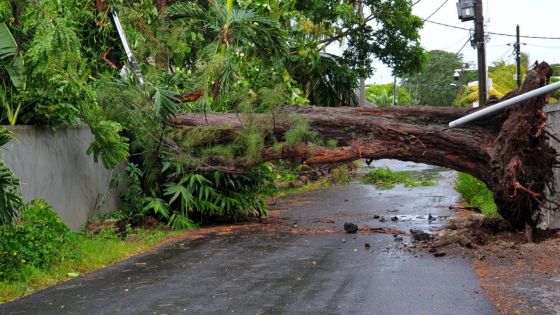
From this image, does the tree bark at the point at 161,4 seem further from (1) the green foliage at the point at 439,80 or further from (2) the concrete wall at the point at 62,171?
(1) the green foliage at the point at 439,80

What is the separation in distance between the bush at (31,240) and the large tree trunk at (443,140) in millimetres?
3703

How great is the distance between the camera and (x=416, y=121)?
1159cm

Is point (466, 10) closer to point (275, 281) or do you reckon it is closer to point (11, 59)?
point (11, 59)

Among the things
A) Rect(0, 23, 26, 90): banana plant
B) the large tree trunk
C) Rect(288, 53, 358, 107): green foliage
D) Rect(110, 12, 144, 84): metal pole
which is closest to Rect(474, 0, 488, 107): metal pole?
Rect(288, 53, 358, 107): green foliage

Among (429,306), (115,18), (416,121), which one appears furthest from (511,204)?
(115,18)

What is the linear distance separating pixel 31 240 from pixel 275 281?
3.17 meters

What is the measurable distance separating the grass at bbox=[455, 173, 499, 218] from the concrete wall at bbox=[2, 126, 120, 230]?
763 centimetres

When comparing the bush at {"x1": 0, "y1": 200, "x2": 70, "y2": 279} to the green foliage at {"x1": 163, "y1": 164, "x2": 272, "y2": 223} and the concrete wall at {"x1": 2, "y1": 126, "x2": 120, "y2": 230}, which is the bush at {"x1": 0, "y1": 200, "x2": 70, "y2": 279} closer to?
the concrete wall at {"x1": 2, "y1": 126, "x2": 120, "y2": 230}

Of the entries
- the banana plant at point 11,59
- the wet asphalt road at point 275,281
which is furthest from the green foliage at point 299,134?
the banana plant at point 11,59

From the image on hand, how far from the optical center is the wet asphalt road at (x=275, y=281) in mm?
6602

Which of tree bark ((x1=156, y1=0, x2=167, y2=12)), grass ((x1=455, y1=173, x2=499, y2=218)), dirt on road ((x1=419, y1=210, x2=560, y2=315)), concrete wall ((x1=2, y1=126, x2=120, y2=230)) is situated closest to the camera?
dirt on road ((x1=419, y1=210, x2=560, y2=315))

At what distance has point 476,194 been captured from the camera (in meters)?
16.8

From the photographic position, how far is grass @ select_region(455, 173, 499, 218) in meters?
14.7

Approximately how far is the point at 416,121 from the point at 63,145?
19.7ft
